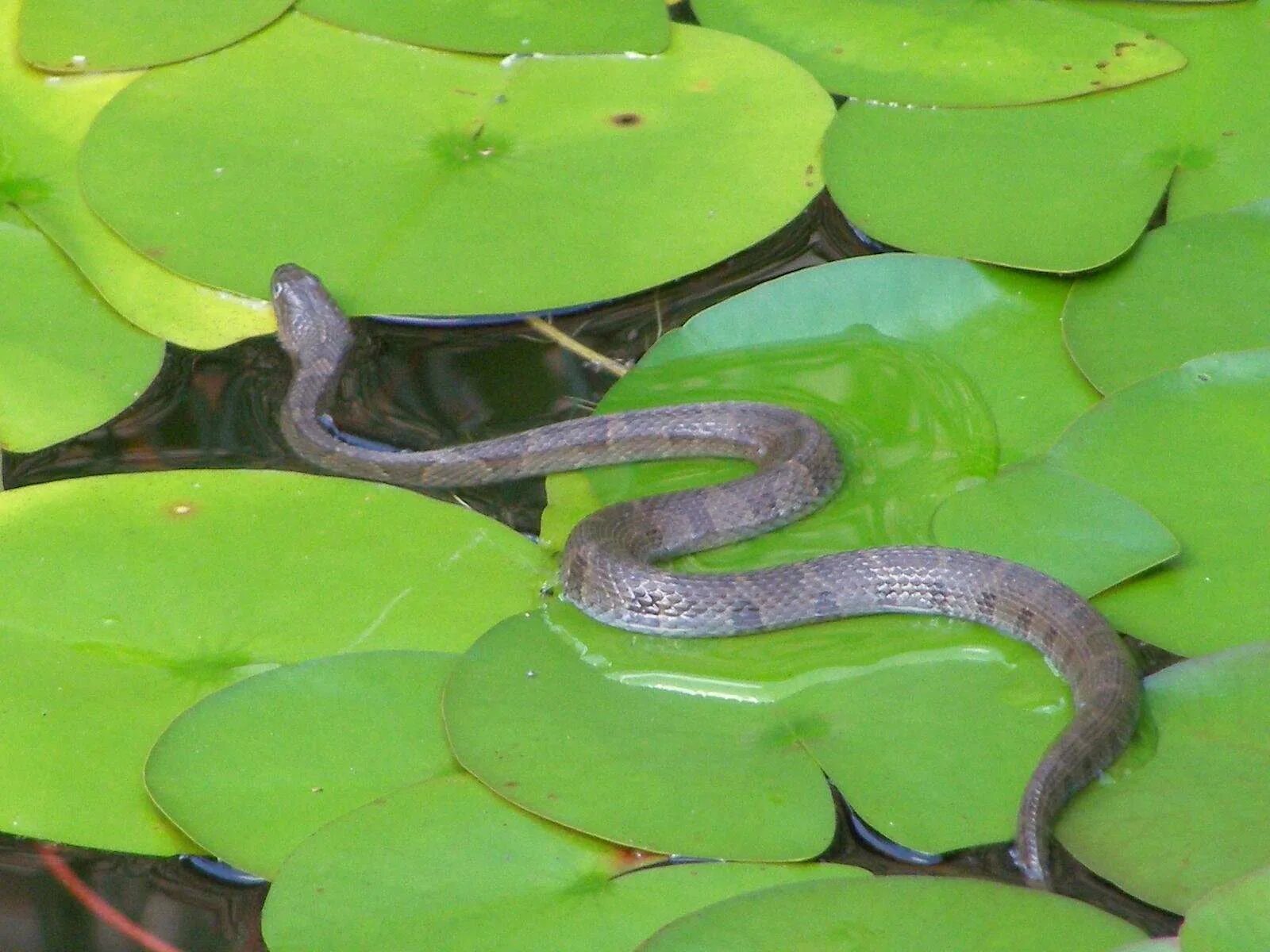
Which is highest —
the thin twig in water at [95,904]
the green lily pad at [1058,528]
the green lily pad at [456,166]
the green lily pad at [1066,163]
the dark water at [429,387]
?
the green lily pad at [1066,163]

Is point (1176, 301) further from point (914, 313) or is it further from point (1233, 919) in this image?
point (1233, 919)

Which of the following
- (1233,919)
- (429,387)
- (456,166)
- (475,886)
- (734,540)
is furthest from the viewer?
Result: (456,166)

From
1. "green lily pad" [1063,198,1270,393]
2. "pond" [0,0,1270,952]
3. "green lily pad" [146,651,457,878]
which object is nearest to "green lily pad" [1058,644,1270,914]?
"pond" [0,0,1270,952]

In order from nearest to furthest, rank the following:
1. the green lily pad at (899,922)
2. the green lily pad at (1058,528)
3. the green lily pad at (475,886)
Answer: the green lily pad at (899,922) < the green lily pad at (475,886) < the green lily pad at (1058,528)

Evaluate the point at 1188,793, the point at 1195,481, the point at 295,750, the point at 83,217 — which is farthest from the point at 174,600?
the point at 1195,481

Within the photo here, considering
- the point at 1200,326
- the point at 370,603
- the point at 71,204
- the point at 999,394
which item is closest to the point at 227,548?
the point at 370,603

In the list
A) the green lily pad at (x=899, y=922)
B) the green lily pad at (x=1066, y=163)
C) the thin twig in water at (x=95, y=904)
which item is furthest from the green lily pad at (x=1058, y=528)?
the thin twig in water at (x=95, y=904)

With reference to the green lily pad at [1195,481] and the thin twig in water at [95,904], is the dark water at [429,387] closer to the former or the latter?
the green lily pad at [1195,481]
